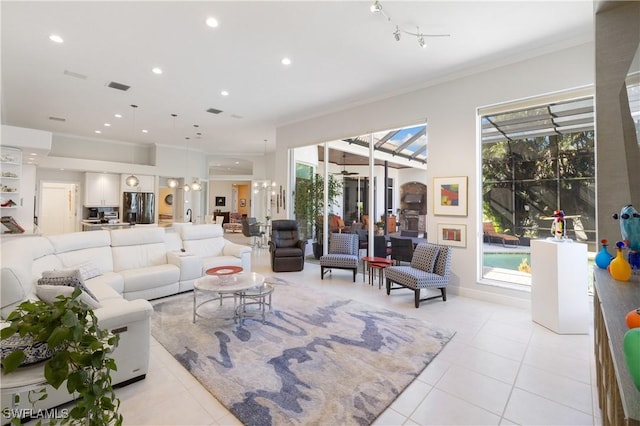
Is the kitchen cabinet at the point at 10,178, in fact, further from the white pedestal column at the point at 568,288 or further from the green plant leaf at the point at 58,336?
the white pedestal column at the point at 568,288

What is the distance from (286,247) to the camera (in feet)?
20.9

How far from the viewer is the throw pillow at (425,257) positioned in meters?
4.41

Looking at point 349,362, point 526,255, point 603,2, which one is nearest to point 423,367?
point 349,362

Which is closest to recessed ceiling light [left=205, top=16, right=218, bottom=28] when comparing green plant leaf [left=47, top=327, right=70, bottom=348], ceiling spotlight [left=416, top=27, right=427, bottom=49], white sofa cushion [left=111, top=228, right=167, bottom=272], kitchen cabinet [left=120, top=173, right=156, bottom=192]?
ceiling spotlight [left=416, top=27, right=427, bottom=49]

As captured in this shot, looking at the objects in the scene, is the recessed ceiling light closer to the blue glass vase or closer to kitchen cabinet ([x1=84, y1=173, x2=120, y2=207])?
the blue glass vase

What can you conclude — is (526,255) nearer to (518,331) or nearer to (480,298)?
(480,298)

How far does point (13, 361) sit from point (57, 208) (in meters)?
11.4

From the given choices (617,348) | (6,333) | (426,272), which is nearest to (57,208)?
(6,333)

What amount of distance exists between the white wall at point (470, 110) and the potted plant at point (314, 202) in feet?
6.76

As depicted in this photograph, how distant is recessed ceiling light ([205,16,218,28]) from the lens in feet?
10.8

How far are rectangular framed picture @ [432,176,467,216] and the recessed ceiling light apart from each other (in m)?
3.88

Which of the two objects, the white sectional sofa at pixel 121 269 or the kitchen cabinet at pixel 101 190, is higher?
the kitchen cabinet at pixel 101 190

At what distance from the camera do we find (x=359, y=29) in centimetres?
347

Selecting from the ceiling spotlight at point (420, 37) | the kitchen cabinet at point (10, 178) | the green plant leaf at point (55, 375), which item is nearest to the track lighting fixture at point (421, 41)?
the ceiling spotlight at point (420, 37)
